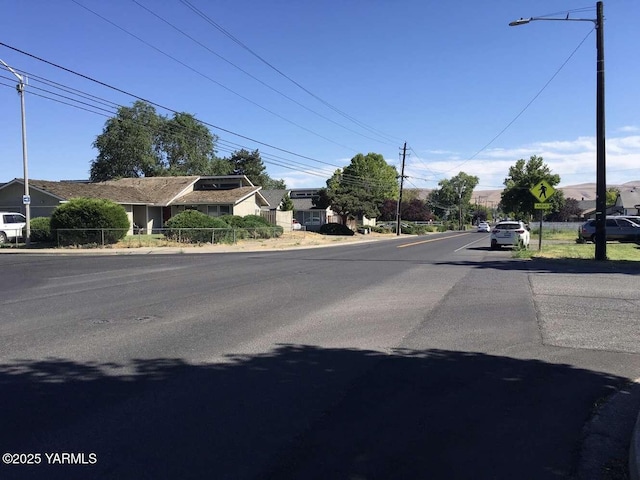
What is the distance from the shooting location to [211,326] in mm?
8195

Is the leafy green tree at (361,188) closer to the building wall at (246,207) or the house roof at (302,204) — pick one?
the house roof at (302,204)

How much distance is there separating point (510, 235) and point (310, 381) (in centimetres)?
2568

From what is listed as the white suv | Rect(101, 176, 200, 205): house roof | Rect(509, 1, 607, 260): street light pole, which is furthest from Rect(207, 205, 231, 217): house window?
Rect(509, 1, 607, 260): street light pole

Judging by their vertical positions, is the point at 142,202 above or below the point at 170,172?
below

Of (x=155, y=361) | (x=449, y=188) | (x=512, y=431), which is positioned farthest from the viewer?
(x=449, y=188)

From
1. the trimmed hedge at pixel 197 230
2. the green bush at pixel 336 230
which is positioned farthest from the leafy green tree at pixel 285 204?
the trimmed hedge at pixel 197 230

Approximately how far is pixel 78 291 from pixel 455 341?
368 inches

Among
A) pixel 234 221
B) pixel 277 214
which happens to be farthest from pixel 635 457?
pixel 277 214

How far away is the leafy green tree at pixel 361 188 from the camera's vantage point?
2253 inches

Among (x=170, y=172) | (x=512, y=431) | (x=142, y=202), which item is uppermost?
(x=170, y=172)

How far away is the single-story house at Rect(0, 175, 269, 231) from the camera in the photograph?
39.0m

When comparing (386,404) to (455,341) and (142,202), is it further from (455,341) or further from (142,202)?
(142,202)

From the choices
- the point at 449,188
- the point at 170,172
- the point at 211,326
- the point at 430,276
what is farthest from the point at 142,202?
the point at 449,188

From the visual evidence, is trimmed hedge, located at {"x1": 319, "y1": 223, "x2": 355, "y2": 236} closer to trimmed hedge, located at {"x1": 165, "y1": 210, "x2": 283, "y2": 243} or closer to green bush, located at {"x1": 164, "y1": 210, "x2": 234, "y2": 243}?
trimmed hedge, located at {"x1": 165, "y1": 210, "x2": 283, "y2": 243}
